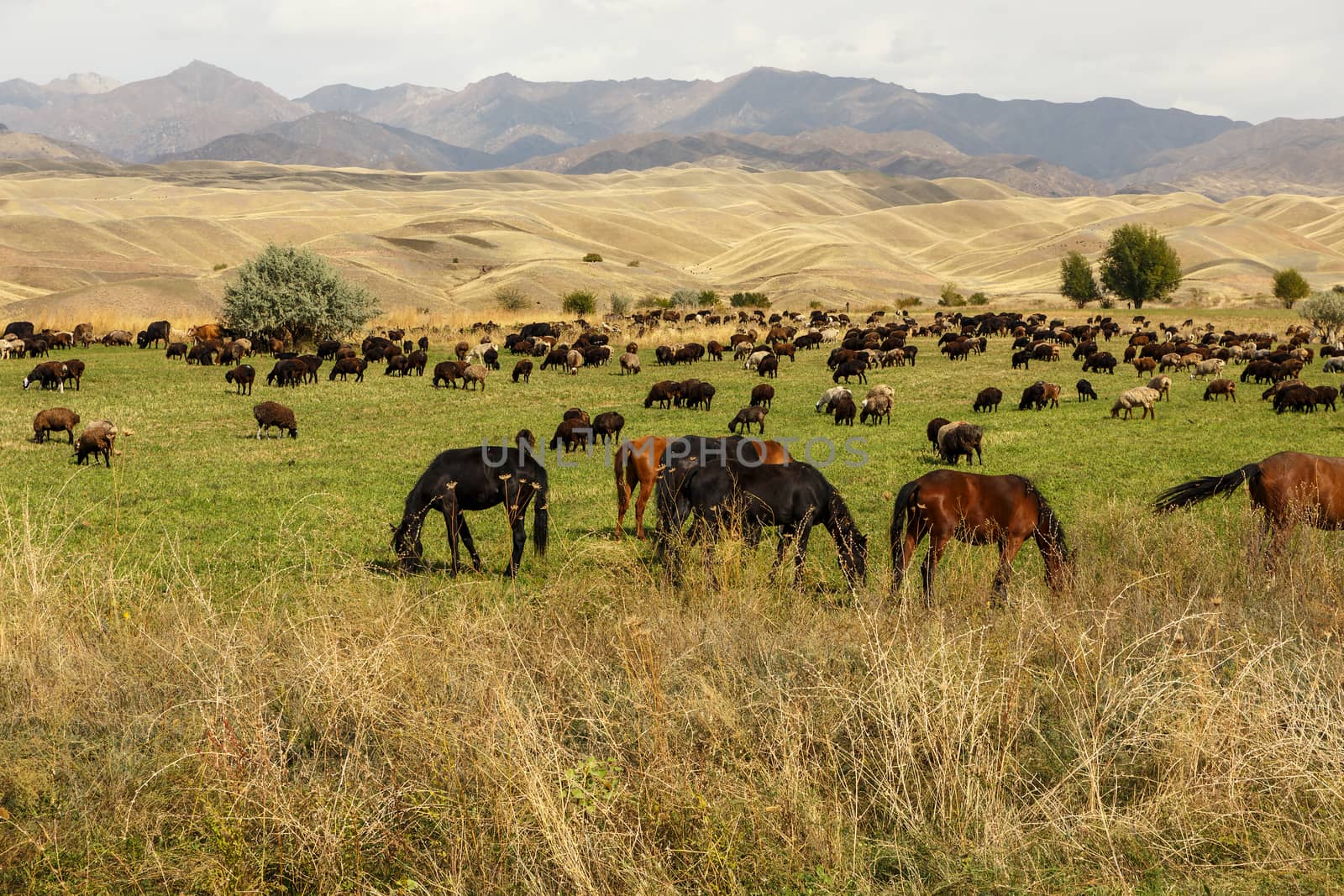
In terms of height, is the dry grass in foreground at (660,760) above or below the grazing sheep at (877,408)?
below

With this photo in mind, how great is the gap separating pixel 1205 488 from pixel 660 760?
22.9ft

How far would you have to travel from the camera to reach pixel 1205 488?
29.2 ft

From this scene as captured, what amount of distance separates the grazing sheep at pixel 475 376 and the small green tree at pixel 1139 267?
2615 inches

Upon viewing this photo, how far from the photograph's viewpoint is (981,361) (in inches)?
1503

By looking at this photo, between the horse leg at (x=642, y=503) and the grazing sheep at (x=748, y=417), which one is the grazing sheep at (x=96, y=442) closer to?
the horse leg at (x=642, y=503)

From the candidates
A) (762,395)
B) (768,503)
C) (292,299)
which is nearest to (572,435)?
(762,395)

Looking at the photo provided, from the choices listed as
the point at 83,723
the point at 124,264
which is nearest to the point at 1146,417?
the point at 83,723

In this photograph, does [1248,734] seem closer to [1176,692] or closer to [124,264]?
[1176,692]

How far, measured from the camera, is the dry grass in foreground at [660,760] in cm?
406

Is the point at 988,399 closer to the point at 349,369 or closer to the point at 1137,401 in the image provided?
the point at 1137,401

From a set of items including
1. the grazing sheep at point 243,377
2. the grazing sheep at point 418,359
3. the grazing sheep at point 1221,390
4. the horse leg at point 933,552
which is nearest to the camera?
the horse leg at point 933,552

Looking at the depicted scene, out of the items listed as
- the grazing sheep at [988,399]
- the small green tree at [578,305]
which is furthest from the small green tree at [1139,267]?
the grazing sheep at [988,399]

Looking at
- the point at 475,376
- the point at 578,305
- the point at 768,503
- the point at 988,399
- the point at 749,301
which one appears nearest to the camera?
the point at 768,503

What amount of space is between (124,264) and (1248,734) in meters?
115
